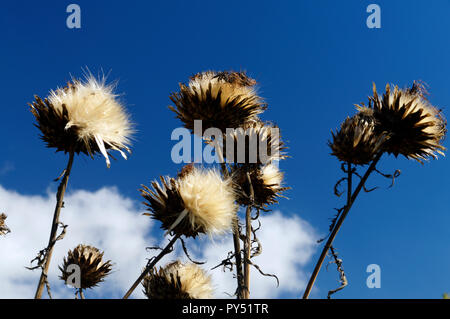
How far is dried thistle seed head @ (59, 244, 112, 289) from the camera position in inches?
205

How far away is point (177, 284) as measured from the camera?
4.29 metres

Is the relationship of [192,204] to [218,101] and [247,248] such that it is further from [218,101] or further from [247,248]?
[218,101]

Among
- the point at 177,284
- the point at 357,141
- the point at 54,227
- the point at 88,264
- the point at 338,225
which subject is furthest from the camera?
the point at 88,264

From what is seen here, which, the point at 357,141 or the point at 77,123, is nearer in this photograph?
the point at 77,123

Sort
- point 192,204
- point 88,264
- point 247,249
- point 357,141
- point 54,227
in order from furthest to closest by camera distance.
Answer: point 88,264 < point 357,141 < point 247,249 < point 192,204 < point 54,227

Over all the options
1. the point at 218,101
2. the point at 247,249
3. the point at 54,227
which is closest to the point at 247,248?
the point at 247,249

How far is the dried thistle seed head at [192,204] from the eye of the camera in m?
4.01

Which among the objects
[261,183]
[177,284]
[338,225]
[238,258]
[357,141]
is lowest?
[177,284]

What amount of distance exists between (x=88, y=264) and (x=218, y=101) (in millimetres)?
Result: 2301

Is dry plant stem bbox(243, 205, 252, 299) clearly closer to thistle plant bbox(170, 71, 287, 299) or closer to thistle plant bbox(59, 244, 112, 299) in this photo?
thistle plant bbox(170, 71, 287, 299)
